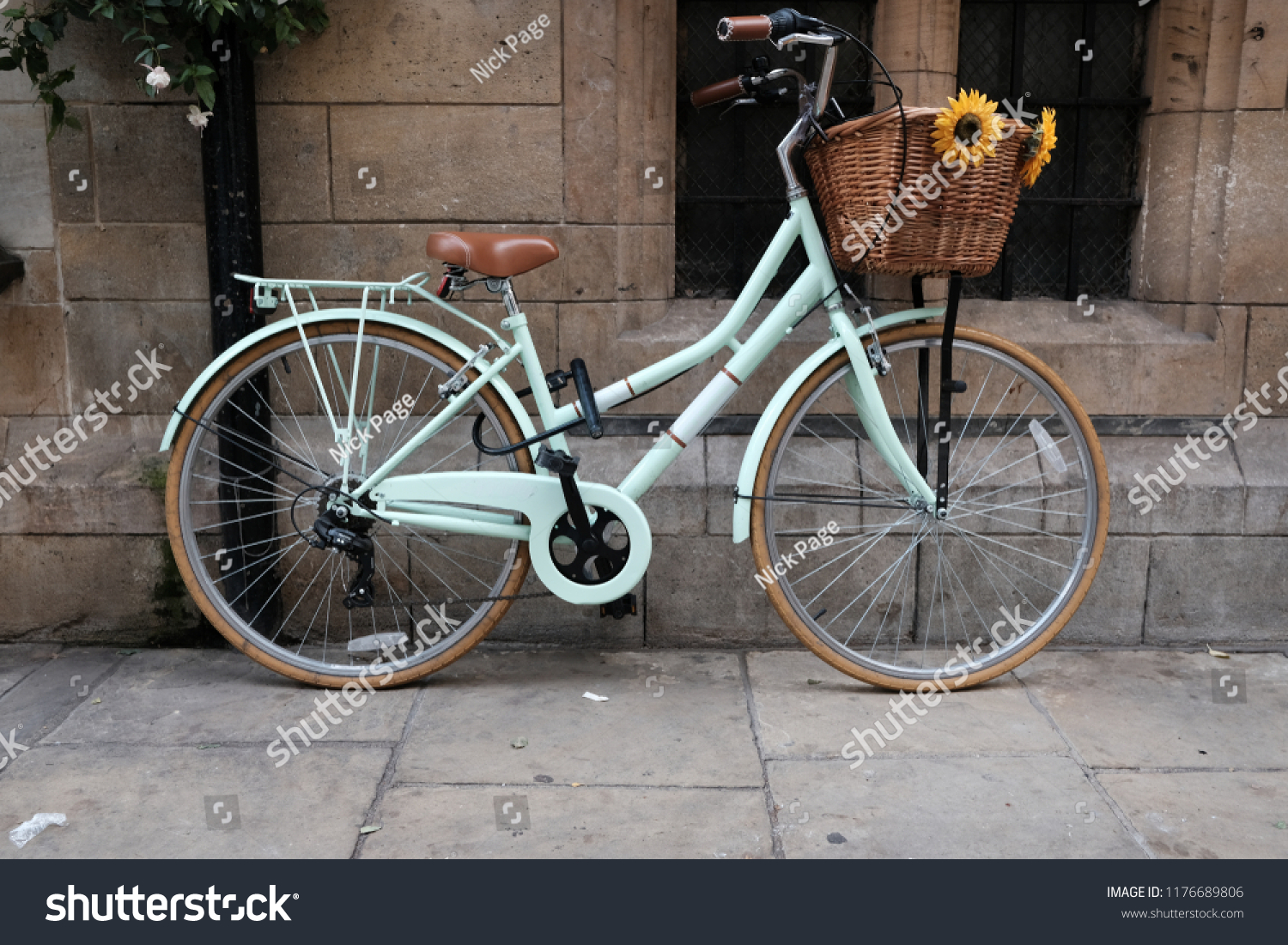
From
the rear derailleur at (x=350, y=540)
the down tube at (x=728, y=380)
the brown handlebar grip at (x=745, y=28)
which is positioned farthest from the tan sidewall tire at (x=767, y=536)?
the rear derailleur at (x=350, y=540)

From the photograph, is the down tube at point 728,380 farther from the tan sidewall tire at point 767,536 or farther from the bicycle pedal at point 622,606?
the bicycle pedal at point 622,606

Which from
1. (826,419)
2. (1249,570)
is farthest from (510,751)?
(1249,570)

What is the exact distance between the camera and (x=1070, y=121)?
4562mm

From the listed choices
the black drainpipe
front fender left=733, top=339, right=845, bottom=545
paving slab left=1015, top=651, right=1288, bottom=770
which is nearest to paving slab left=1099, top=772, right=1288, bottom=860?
paving slab left=1015, top=651, right=1288, bottom=770

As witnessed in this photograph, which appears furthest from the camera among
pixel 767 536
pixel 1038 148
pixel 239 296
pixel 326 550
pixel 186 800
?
pixel 326 550

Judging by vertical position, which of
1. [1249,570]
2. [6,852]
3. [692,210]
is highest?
[692,210]

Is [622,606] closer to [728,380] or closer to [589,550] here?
[589,550]

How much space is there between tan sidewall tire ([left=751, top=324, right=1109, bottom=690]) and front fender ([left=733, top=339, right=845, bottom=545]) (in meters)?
0.02

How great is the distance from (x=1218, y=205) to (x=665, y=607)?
7.75ft

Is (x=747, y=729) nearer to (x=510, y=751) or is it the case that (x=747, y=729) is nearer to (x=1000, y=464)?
(x=510, y=751)

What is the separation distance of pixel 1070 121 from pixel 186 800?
12.1ft

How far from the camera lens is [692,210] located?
4586 mm

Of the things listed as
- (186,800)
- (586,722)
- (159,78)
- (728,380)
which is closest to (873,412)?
(728,380)

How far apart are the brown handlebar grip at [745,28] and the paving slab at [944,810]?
6.39ft
